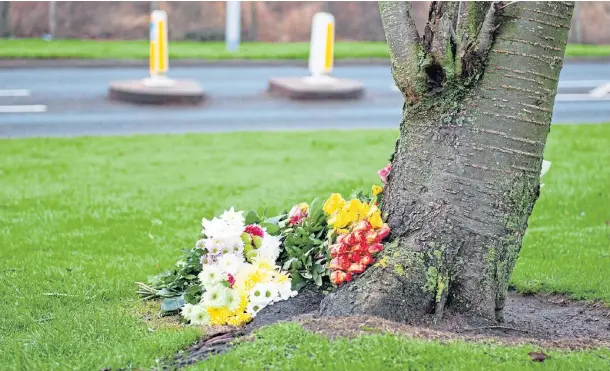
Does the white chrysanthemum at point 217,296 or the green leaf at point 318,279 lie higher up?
the green leaf at point 318,279

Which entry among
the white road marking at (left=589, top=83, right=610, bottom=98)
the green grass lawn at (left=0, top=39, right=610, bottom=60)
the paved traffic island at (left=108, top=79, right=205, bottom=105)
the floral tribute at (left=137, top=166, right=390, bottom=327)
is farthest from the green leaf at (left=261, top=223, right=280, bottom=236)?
the green grass lawn at (left=0, top=39, right=610, bottom=60)

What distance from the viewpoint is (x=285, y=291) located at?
163 inches

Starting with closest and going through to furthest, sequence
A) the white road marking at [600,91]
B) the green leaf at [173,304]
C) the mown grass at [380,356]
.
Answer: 1. the mown grass at [380,356]
2. the green leaf at [173,304]
3. the white road marking at [600,91]

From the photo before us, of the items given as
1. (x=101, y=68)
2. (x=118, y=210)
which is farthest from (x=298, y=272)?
(x=101, y=68)

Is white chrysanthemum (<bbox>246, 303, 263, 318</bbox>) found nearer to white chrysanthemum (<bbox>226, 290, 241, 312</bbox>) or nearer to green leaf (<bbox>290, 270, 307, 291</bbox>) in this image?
white chrysanthemum (<bbox>226, 290, 241, 312</bbox>)

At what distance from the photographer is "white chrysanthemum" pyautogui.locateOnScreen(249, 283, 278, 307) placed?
4121 millimetres

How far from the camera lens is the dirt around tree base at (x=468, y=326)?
3.62 m

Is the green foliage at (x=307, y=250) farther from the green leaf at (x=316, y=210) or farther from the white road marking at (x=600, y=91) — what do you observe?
the white road marking at (x=600, y=91)

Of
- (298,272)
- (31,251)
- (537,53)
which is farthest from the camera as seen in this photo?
(31,251)

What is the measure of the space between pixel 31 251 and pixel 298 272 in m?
2.33

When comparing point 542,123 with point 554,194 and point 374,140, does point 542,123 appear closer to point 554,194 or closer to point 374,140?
point 554,194

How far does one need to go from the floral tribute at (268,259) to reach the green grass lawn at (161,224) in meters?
0.24

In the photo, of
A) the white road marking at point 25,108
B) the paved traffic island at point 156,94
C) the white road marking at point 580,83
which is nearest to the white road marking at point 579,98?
the white road marking at point 580,83

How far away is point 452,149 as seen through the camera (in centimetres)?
404
